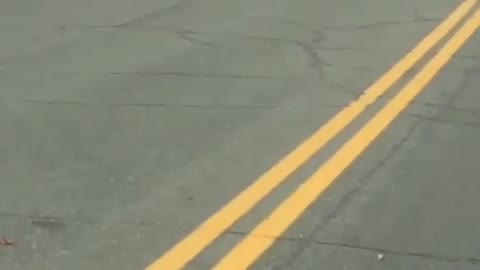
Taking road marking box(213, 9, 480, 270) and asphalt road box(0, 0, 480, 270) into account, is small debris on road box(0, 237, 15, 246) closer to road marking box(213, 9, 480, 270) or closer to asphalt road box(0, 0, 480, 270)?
asphalt road box(0, 0, 480, 270)

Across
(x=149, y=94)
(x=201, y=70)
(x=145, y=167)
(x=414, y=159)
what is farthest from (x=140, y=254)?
(x=201, y=70)

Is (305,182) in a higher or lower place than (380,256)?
lower

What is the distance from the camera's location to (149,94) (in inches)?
325

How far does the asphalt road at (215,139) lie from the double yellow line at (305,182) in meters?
0.05

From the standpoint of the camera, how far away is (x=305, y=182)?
6242mm

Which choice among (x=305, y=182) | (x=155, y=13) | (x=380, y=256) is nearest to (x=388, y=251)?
(x=380, y=256)

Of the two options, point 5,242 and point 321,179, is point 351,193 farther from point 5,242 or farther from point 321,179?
point 5,242

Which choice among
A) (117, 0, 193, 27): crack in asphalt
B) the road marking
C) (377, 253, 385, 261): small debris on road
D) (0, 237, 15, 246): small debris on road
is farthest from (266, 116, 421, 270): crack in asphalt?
(117, 0, 193, 27): crack in asphalt

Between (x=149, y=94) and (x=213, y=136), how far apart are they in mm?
1305

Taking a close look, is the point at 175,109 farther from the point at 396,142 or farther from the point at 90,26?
the point at 90,26

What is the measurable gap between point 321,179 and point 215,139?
1.06 meters

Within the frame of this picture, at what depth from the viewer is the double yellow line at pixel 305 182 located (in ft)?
16.9

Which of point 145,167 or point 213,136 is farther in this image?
point 213,136

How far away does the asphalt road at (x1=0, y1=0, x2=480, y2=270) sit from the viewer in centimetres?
534
